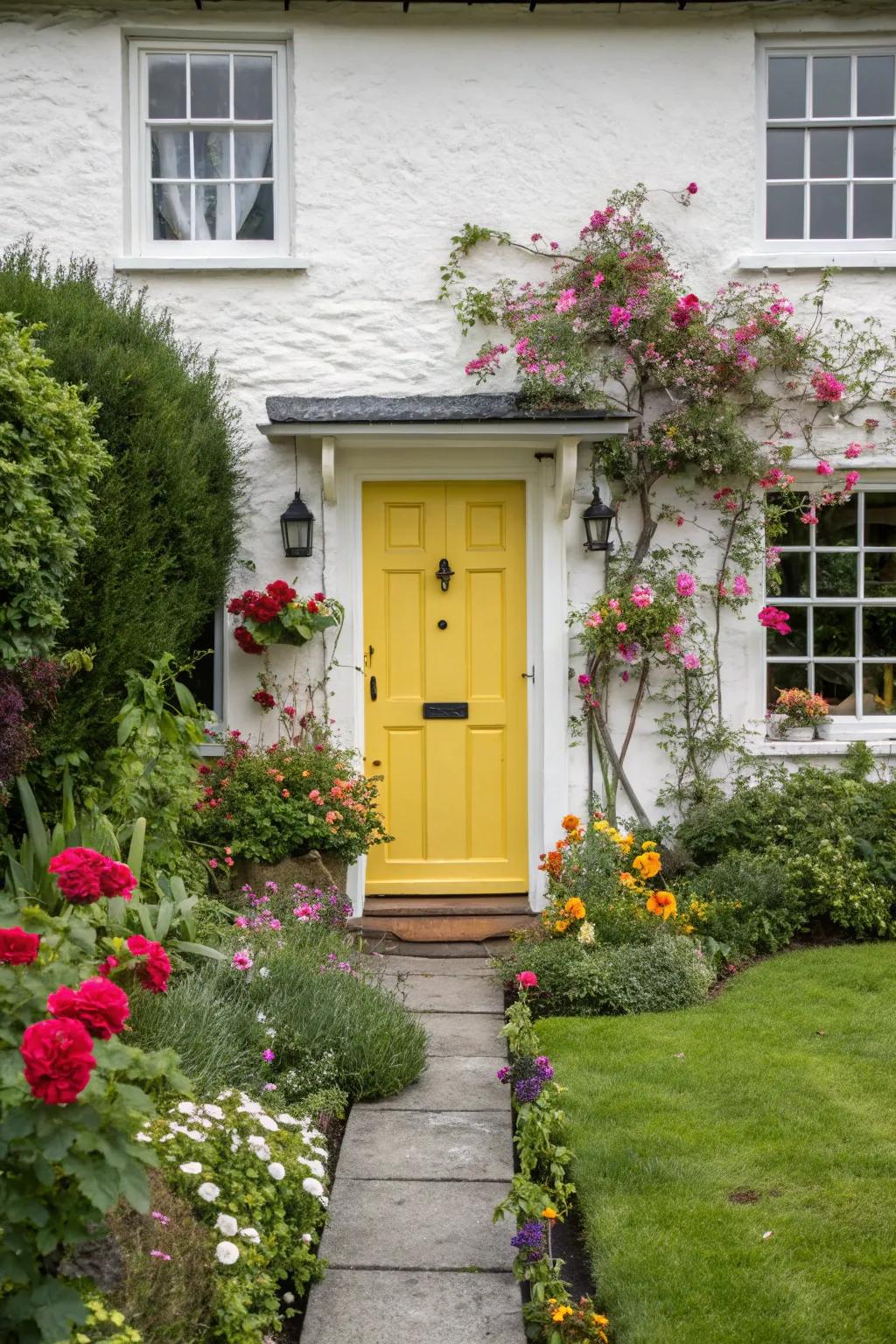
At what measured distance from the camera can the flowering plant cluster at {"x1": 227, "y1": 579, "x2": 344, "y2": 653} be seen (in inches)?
274

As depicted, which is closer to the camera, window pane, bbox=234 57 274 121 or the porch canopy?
the porch canopy

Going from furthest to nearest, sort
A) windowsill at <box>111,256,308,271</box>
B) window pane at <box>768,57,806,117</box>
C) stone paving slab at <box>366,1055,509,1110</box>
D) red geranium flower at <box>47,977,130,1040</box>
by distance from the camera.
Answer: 1. window pane at <box>768,57,806,117</box>
2. windowsill at <box>111,256,308,271</box>
3. stone paving slab at <box>366,1055,509,1110</box>
4. red geranium flower at <box>47,977,130,1040</box>

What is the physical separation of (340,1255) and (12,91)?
264 inches

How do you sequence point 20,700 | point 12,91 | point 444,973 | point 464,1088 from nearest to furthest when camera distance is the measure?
Answer: point 20,700 → point 464,1088 → point 444,973 → point 12,91

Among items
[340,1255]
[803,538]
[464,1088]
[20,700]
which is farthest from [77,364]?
[803,538]

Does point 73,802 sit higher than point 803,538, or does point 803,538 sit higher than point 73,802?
point 803,538

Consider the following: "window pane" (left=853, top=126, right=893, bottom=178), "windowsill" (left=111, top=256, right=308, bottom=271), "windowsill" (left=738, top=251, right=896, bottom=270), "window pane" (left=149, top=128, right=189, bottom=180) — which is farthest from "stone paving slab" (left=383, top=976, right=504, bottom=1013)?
"window pane" (left=853, top=126, right=893, bottom=178)

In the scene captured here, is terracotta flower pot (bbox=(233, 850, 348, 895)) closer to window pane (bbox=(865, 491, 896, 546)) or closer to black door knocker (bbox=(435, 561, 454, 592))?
black door knocker (bbox=(435, 561, 454, 592))

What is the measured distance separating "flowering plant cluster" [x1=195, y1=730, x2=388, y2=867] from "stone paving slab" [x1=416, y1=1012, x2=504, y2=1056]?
4.06 ft

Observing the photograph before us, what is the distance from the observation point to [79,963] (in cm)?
303

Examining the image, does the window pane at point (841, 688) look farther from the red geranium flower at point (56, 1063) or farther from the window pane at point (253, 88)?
the red geranium flower at point (56, 1063)

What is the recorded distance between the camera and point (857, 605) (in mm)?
7688

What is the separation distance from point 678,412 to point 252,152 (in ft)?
9.97

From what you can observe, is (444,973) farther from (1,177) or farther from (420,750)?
(1,177)
